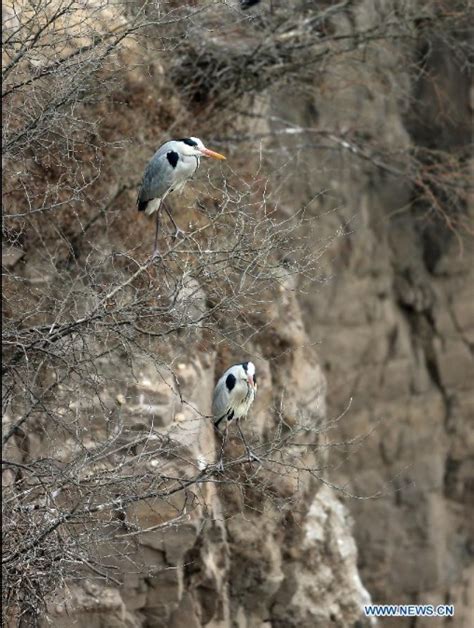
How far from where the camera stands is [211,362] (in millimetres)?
9109

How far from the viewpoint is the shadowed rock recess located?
711 cm

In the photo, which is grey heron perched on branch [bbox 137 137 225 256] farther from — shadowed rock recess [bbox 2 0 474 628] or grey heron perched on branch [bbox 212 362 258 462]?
grey heron perched on branch [bbox 212 362 258 462]

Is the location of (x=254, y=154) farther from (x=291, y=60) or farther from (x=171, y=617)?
(x=171, y=617)

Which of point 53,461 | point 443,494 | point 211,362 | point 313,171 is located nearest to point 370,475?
point 443,494

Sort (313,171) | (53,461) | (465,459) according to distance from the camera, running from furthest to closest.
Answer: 1. (465,459)
2. (313,171)
3. (53,461)

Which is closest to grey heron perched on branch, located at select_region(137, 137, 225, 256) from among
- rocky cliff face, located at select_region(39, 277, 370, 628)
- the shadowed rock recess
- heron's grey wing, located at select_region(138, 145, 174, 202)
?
heron's grey wing, located at select_region(138, 145, 174, 202)

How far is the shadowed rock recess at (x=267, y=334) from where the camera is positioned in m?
7.11

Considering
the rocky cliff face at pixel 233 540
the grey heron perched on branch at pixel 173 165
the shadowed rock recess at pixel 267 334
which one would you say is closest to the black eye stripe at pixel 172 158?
the grey heron perched on branch at pixel 173 165

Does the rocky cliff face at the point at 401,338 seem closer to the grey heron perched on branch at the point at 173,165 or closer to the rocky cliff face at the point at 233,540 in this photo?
the rocky cliff face at the point at 233,540

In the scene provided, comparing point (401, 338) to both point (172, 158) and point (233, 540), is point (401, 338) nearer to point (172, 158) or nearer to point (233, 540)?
point (233, 540)

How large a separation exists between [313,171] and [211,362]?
268 cm

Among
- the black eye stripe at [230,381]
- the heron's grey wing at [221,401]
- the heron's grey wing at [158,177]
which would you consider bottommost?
the heron's grey wing at [221,401]

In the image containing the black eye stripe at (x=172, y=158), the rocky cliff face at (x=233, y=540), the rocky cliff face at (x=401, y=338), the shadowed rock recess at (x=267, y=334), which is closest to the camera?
the shadowed rock recess at (x=267, y=334)

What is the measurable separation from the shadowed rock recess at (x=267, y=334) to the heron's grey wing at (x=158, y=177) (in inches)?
10.1
